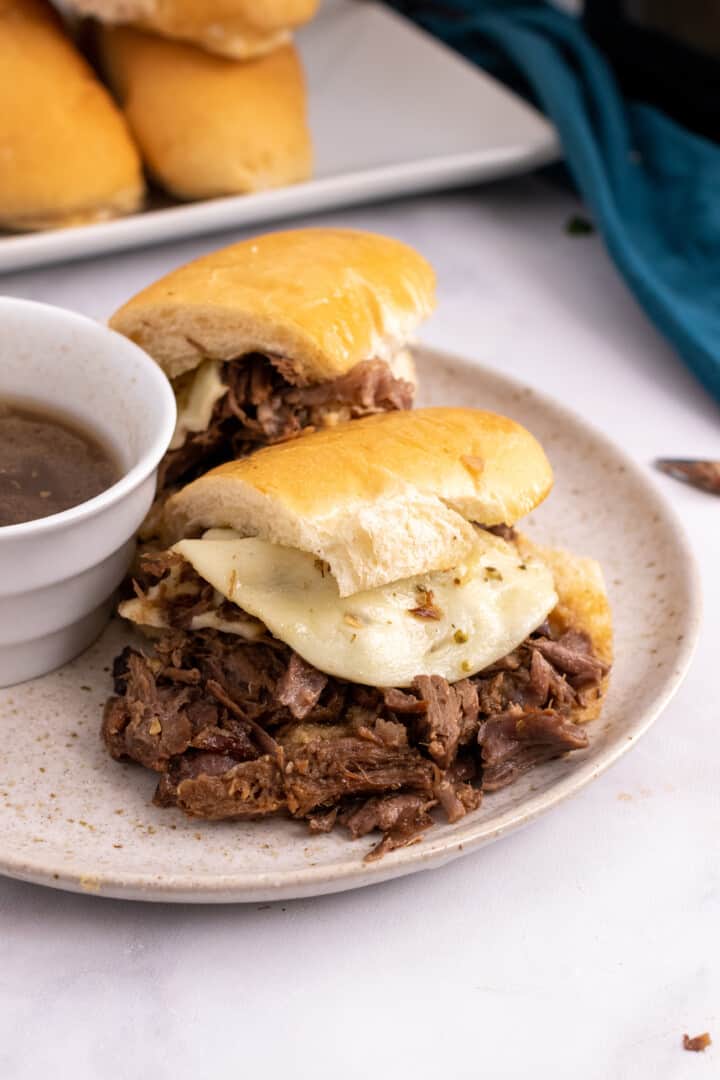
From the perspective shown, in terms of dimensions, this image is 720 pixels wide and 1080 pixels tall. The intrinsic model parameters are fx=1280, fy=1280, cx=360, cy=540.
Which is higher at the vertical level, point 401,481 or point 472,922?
point 401,481

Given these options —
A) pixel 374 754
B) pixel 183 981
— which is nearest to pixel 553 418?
pixel 374 754

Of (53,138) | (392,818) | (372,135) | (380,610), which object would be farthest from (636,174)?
(392,818)

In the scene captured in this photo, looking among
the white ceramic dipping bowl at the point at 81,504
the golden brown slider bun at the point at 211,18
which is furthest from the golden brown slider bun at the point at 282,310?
the golden brown slider bun at the point at 211,18

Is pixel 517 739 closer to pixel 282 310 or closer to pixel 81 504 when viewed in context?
pixel 81 504

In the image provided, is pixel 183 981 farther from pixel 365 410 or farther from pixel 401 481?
pixel 365 410

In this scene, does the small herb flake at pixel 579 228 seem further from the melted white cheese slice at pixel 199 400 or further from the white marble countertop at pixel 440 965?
the white marble countertop at pixel 440 965

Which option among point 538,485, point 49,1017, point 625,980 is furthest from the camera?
point 538,485
